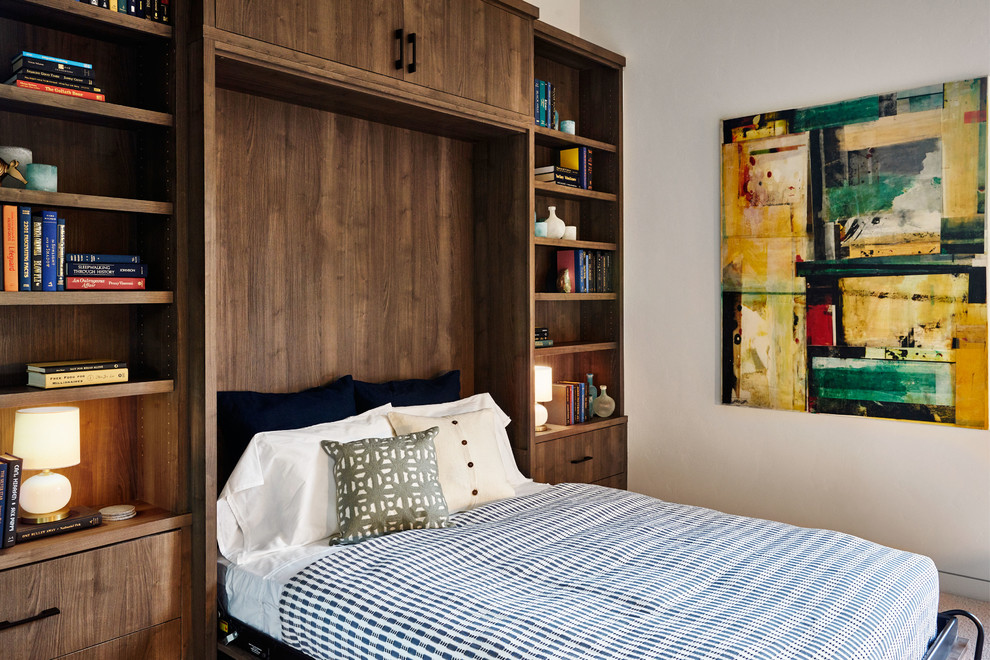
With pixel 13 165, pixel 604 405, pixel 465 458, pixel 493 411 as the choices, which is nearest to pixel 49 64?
pixel 13 165

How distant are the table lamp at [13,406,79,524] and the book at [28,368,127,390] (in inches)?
3.4

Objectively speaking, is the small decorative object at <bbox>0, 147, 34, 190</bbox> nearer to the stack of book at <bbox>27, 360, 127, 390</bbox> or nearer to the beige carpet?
the stack of book at <bbox>27, 360, 127, 390</bbox>

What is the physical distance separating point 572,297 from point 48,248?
2.32m

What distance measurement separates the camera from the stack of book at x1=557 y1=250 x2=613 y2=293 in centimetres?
382

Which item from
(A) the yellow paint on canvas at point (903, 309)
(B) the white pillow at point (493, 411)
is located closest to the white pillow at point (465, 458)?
(B) the white pillow at point (493, 411)

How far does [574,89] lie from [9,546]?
3395 mm

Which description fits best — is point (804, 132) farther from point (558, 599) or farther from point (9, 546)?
point (9, 546)

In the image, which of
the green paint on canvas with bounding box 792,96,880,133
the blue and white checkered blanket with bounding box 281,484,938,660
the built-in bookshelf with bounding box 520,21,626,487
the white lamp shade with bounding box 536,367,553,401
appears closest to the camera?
the blue and white checkered blanket with bounding box 281,484,938,660

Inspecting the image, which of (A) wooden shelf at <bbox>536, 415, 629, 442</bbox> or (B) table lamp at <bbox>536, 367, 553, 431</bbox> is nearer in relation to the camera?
(A) wooden shelf at <bbox>536, 415, 629, 442</bbox>

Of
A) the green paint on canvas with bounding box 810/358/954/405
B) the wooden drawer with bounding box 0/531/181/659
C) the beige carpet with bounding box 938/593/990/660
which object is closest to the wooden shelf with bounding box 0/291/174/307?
the wooden drawer with bounding box 0/531/181/659

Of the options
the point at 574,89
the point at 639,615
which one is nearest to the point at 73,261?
the point at 639,615

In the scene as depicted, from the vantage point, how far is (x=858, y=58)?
3.28 m

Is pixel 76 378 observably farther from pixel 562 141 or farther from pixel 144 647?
pixel 562 141

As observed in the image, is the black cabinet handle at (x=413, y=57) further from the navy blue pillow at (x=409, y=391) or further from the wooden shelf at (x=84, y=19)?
the navy blue pillow at (x=409, y=391)
